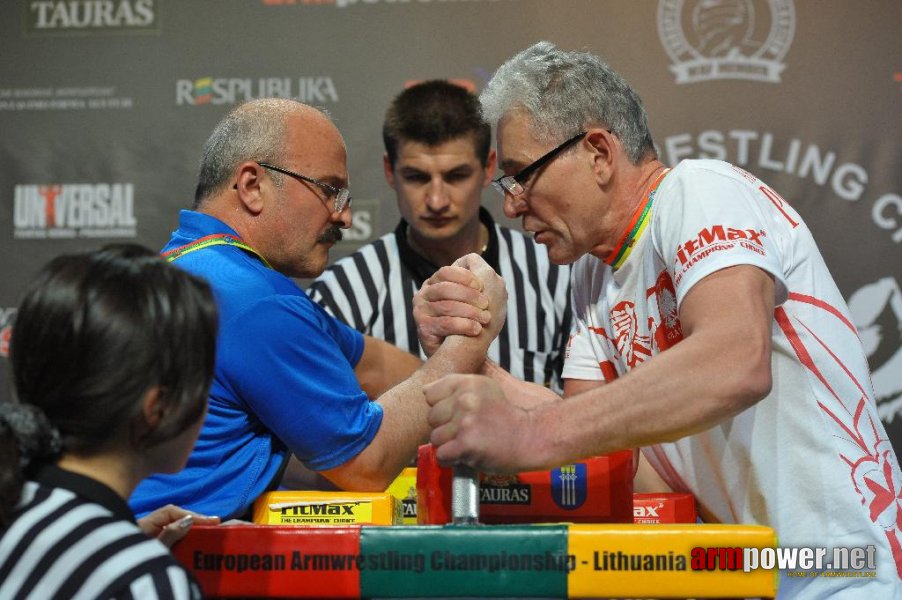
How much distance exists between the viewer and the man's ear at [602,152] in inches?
76.9

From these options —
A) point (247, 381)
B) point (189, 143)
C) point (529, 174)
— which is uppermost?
point (189, 143)

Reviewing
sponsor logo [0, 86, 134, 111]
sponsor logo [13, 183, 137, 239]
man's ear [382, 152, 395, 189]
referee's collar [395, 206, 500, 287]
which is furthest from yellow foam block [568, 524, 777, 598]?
sponsor logo [0, 86, 134, 111]

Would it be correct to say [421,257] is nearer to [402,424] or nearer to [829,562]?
[402,424]

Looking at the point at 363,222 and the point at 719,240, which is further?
the point at 363,222

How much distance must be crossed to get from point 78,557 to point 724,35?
3.10 meters

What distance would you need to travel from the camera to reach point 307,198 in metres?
2.31

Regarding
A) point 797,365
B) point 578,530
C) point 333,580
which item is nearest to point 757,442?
point 797,365

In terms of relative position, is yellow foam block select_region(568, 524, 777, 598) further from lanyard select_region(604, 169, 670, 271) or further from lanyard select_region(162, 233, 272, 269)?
lanyard select_region(162, 233, 272, 269)

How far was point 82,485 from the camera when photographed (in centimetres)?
120

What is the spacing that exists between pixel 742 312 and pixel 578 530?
0.43m

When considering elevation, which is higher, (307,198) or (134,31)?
(134,31)

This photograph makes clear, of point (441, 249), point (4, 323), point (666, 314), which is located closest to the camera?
point (666, 314)

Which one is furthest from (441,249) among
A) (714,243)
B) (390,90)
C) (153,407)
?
(153,407)

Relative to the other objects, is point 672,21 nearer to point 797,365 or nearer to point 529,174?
point 529,174
